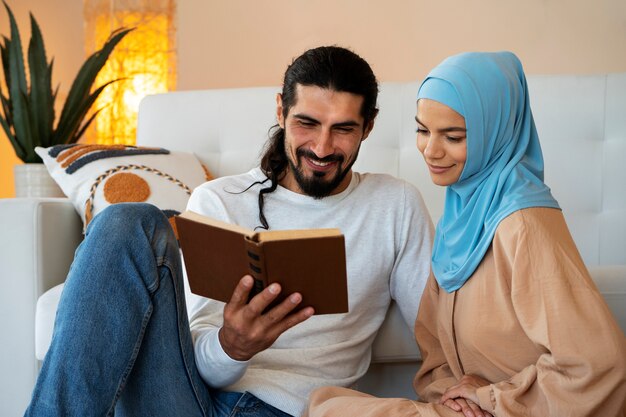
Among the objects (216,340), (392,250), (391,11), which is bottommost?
(216,340)

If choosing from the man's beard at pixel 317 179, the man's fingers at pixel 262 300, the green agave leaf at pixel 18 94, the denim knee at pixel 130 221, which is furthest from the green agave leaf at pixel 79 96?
the man's fingers at pixel 262 300

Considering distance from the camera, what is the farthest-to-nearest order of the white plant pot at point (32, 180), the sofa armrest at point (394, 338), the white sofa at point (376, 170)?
the white plant pot at point (32, 180), the white sofa at point (376, 170), the sofa armrest at point (394, 338)

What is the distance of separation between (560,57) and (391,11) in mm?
836

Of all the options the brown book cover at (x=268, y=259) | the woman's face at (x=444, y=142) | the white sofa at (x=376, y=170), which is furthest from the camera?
the white sofa at (x=376, y=170)

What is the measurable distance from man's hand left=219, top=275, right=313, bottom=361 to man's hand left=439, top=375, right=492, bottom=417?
0.27 meters

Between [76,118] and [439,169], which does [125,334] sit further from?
[76,118]

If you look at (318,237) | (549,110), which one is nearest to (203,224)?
(318,237)

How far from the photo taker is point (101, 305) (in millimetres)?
1192

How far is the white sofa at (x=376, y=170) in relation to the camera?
1850 mm

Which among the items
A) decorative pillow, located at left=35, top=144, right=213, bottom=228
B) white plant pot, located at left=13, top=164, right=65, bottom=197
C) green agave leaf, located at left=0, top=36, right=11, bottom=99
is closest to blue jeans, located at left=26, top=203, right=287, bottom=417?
decorative pillow, located at left=35, top=144, right=213, bottom=228

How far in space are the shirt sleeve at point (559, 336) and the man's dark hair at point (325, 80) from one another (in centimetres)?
52

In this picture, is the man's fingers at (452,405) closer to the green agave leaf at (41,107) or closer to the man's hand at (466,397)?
Answer: the man's hand at (466,397)

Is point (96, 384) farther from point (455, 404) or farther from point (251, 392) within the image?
point (455, 404)

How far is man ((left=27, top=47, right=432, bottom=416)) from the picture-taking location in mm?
1180
